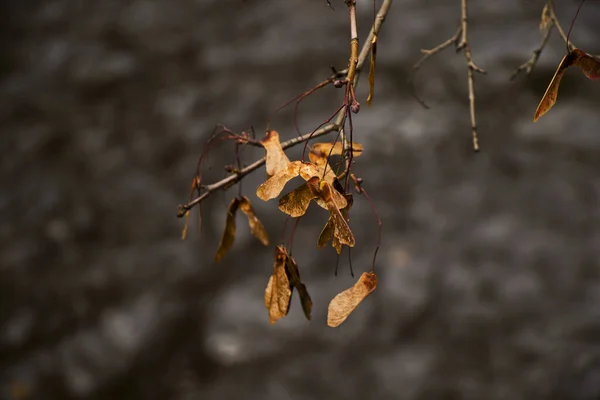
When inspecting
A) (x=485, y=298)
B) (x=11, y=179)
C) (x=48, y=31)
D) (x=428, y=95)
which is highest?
(x=48, y=31)

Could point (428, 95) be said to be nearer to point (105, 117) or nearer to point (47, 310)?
point (105, 117)

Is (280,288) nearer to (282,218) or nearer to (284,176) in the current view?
(284,176)

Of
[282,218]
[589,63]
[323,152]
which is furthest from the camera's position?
[282,218]

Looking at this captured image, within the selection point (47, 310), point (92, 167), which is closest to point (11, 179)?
point (92, 167)

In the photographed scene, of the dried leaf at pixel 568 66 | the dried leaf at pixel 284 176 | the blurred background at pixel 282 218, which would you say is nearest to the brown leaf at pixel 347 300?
the dried leaf at pixel 284 176

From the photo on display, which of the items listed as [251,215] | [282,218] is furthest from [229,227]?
[282,218]

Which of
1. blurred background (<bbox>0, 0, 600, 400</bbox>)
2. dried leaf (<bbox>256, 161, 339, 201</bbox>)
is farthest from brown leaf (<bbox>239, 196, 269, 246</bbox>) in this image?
blurred background (<bbox>0, 0, 600, 400</bbox>)

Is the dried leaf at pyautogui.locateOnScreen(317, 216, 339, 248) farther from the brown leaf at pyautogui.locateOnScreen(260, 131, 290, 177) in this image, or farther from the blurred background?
the blurred background
